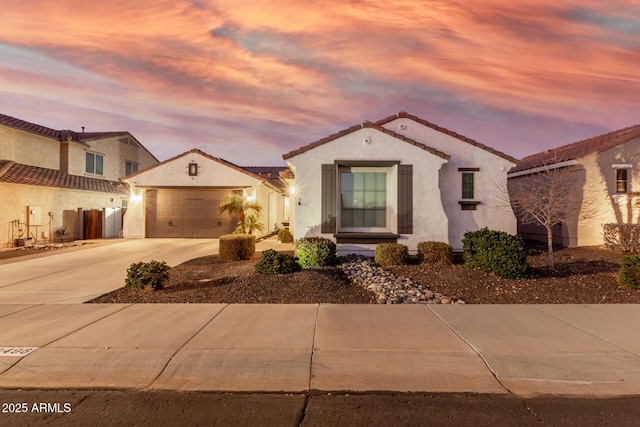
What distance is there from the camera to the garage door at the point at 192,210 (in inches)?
757

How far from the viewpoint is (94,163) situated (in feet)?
78.2

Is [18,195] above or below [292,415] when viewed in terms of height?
above

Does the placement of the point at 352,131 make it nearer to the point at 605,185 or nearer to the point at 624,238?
the point at 624,238

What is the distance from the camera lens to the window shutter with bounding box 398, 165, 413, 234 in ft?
39.6

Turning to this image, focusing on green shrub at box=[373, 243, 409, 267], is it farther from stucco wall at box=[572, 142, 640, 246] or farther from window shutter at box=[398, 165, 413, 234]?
stucco wall at box=[572, 142, 640, 246]

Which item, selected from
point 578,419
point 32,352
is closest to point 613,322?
point 578,419

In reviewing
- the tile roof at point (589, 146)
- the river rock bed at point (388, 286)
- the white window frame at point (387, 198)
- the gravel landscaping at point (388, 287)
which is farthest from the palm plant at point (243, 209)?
the tile roof at point (589, 146)

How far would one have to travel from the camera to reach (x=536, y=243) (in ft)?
53.4

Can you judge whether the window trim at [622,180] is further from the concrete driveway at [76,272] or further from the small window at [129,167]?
the small window at [129,167]

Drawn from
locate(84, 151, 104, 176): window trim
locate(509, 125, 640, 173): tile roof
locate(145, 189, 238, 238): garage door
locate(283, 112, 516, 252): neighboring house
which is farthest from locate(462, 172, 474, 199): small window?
locate(84, 151, 104, 176): window trim

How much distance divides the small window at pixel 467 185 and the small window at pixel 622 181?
6488mm

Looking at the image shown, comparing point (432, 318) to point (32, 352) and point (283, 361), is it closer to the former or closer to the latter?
point (283, 361)

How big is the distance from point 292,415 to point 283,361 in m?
1.04

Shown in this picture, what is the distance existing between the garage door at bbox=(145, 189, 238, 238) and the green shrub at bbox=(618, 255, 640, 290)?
1656 cm
